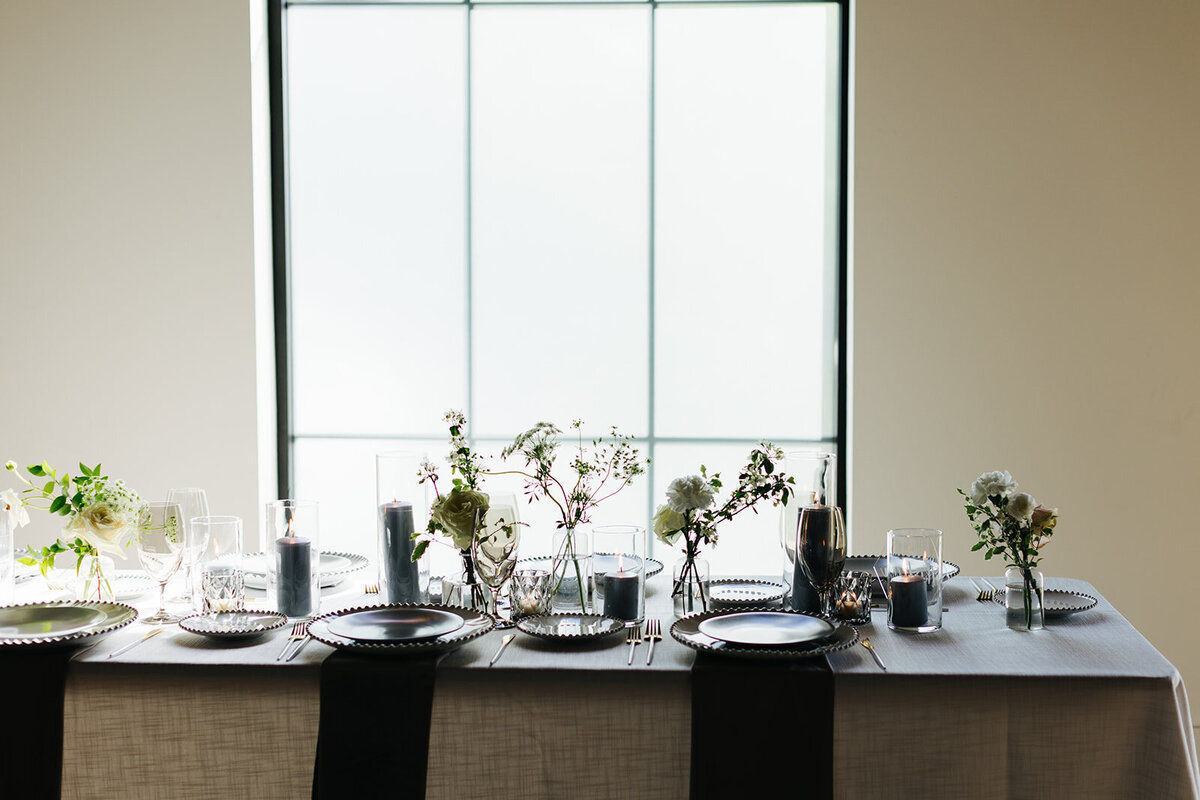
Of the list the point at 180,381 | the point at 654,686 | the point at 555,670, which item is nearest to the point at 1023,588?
the point at 654,686

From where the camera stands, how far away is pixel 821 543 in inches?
71.7

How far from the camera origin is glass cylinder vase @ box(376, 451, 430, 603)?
1.93 metres

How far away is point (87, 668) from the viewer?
1.62 m

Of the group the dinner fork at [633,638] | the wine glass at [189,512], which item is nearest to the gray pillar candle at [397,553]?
the wine glass at [189,512]

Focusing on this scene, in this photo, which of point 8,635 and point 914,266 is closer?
point 8,635

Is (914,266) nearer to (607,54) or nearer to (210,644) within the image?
(607,54)

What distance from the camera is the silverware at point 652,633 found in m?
1.66

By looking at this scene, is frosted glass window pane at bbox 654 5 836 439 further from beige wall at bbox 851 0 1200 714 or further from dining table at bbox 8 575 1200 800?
dining table at bbox 8 575 1200 800

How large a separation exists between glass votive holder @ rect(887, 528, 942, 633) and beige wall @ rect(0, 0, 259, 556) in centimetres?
251

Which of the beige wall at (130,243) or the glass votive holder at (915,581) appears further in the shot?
the beige wall at (130,243)

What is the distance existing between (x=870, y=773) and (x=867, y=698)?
115 mm

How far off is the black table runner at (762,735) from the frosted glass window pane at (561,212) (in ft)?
7.32

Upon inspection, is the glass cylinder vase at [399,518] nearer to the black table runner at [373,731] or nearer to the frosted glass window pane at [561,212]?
the black table runner at [373,731]

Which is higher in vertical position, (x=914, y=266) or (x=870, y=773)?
(x=914, y=266)
